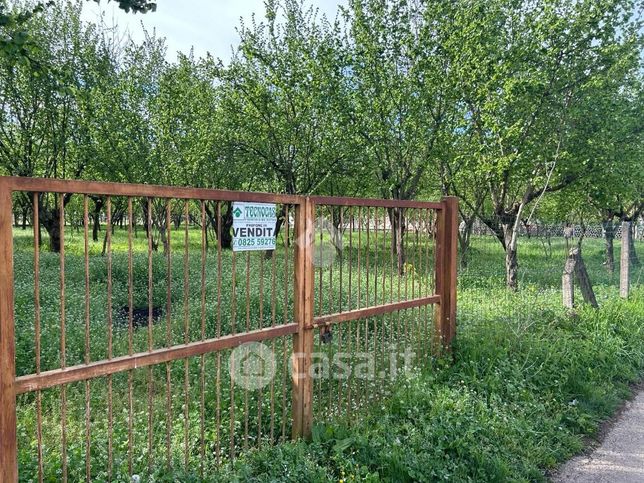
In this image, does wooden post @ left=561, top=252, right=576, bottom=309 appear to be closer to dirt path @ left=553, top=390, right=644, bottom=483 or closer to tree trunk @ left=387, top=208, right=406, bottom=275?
dirt path @ left=553, top=390, right=644, bottom=483

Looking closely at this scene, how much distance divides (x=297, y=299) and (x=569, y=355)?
11.2 feet

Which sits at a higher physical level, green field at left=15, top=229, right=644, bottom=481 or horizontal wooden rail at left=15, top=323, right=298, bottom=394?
horizontal wooden rail at left=15, top=323, right=298, bottom=394

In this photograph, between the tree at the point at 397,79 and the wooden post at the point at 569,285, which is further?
the tree at the point at 397,79

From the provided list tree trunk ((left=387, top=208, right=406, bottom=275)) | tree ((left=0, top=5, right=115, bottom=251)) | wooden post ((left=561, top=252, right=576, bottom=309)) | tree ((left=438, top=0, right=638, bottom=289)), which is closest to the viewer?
tree trunk ((left=387, top=208, right=406, bottom=275))

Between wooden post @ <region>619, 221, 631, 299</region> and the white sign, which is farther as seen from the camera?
wooden post @ <region>619, 221, 631, 299</region>

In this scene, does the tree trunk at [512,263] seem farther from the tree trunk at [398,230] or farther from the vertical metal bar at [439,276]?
the tree trunk at [398,230]

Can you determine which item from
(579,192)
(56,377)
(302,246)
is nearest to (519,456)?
(302,246)

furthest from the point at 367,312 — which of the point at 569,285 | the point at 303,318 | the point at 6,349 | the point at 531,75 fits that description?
the point at 531,75

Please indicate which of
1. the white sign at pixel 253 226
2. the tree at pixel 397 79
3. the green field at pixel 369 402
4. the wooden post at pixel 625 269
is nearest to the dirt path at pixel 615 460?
the green field at pixel 369 402

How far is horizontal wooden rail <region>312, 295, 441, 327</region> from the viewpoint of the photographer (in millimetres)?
3203

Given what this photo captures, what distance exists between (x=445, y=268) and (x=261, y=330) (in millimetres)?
2387

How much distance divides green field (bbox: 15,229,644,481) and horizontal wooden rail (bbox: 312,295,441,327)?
11 cm

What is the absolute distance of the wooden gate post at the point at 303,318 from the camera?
3006 millimetres

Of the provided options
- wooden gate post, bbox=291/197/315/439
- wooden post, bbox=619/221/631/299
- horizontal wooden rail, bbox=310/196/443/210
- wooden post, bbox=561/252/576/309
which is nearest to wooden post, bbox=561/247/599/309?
wooden post, bbox=561/252/576/309
